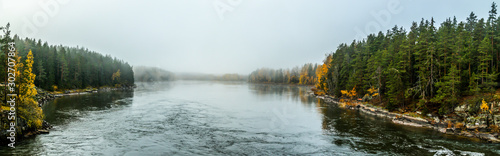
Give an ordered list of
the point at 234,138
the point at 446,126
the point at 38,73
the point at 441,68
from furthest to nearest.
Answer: the point at 38,73
the point at 441,68
the point at 446,126
the point at 234,138

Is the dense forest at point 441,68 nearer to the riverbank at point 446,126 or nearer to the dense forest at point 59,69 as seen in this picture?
the riverbank at point 446,126

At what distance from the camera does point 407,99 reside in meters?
47.6

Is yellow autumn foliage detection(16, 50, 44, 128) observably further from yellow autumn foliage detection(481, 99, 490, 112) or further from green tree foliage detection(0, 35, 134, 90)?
green tree foliage detection(0, 35, 134, 90)

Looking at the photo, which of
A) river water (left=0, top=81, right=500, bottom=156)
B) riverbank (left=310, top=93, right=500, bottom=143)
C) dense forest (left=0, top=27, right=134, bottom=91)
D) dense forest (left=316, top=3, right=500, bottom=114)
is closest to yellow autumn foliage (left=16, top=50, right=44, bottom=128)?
river water (left=0, top=81, right=500, bottom=156)

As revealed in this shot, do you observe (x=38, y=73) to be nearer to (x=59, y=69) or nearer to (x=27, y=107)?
(x=59, y=69)

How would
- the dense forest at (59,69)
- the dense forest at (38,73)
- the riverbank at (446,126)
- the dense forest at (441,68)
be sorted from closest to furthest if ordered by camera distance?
the dense forest at (38,73), the riverbank at (446,126), the dense forest at (441,68), the dense forest at (59,69)

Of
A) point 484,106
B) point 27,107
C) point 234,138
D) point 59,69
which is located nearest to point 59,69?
point 59,69

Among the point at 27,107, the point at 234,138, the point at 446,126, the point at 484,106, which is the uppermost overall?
the point at 27,107

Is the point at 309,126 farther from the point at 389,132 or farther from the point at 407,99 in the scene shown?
the point at 407,99

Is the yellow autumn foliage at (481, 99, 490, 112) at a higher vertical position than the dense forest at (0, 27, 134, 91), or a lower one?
lower

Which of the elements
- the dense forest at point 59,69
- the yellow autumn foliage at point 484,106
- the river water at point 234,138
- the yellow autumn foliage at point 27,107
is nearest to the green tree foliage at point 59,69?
the dense forest at point 59,69

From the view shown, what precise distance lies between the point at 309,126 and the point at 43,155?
1216 inches

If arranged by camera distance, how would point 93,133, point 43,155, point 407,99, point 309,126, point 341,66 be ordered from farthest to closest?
point 341,66 → point 407,99 → point 309,126 → point 93,133 → point 43,155

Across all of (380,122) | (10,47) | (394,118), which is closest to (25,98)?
(10,47)
